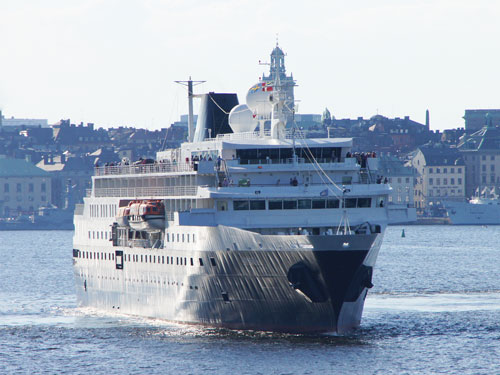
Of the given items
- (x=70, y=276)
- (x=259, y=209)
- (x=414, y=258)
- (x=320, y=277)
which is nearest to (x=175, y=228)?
(x=259, y=209)

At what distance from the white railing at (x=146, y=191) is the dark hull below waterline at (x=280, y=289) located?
3.12 meters

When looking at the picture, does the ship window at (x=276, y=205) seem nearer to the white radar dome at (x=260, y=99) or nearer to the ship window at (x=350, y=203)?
the ship window at (x=350, y=203)

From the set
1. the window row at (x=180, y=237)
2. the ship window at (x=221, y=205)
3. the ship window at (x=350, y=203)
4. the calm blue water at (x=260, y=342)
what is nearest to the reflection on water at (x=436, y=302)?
the calm blue water at (x=260, y=342)

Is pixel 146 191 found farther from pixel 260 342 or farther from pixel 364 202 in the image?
pixel 260 342

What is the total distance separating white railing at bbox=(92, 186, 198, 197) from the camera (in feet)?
169

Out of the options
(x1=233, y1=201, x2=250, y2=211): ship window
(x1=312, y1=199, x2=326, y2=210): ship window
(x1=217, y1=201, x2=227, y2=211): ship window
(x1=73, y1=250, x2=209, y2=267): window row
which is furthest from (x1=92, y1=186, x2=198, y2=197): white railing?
(x1=312, y1=199, x2=326, y2=210): ship window

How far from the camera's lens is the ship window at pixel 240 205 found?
49.2 meters

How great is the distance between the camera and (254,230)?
4884 cm

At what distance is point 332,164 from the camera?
50938mm

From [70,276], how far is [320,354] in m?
44.0

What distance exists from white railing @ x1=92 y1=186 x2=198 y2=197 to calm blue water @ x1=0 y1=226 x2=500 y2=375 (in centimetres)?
540

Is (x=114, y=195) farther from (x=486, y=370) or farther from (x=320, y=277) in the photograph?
(x=486, y=370)

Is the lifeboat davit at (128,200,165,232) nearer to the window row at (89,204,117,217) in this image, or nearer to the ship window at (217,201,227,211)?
the ship window at (217,201,227,211)

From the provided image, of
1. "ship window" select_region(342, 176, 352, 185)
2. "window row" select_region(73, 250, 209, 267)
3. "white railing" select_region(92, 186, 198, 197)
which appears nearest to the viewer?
"window row" select_region(73, 250, 209, 267)
